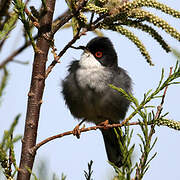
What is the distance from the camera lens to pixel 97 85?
423 cm

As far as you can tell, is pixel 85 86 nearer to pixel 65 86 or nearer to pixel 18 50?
pixel 65 86

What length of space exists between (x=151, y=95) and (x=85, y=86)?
2.46 meters

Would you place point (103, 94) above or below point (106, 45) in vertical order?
below

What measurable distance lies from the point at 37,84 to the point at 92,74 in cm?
232

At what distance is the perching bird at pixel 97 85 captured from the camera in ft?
13.8

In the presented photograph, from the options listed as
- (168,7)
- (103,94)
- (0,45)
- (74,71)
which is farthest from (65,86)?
(0,45)

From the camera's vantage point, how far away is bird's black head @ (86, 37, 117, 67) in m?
4.46

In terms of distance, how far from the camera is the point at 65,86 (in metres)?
4.50

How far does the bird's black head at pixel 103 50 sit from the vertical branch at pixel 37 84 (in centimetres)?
237

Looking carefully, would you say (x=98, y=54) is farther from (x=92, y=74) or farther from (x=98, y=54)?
(x=92, y=74)

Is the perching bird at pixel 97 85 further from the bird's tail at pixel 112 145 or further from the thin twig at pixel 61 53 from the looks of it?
the thin twig at pixel 61 53

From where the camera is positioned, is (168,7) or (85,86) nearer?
(168,7)

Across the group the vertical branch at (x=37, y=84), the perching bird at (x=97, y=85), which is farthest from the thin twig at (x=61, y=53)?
the perching bird at (x=97, y=85)

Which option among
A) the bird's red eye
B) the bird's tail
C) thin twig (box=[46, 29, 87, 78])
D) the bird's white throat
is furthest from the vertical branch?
the bird's tail
